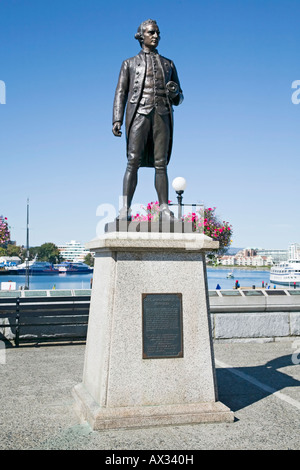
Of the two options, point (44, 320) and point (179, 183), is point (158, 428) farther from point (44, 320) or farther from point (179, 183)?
point (179, 183)

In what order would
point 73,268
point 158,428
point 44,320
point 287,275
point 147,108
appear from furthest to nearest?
point 73,268 → point 287,275 → point 44,320 → point 147,108 → point 158,428

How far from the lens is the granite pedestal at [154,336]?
4.85 m

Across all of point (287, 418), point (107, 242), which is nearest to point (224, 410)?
point (287, 418)

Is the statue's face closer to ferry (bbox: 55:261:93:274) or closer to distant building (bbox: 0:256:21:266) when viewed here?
distant building (bbox: 0:256:21:266)

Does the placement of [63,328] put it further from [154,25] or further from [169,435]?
[154,25]

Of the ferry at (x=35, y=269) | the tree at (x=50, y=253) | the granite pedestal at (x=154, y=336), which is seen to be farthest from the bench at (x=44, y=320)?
the tree at (x=50, y=253)

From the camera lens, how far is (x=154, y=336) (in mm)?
4996

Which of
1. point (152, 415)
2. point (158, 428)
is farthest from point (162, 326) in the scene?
point (158, 428)

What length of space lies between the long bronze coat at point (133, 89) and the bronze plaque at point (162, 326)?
1891mm

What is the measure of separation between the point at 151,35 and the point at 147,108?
967mm

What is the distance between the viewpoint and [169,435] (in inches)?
178

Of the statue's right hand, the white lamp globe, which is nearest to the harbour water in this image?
the white lamp globe

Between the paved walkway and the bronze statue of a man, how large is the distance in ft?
8.14

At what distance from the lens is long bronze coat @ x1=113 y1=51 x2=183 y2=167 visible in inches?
224
